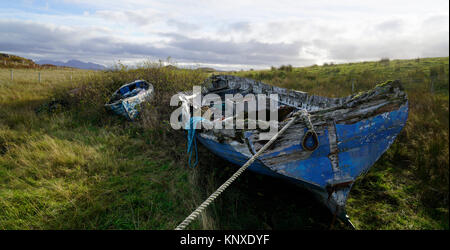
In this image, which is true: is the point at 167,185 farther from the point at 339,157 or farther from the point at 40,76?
the point at 40,76

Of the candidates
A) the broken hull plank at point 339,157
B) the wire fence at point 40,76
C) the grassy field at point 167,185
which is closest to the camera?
the broken hull plank at point 339,157

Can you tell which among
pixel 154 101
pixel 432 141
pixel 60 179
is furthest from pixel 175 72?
pixel 432 141

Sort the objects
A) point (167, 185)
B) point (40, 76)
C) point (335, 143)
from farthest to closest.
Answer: point (40, 76)
point (167, 185)
point (335, 143)

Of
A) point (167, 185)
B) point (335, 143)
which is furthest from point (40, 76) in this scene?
point (335, 143)

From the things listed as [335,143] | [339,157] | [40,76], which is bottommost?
[339,157]

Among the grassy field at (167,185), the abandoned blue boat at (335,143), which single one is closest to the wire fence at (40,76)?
the grassy field at (167,185)

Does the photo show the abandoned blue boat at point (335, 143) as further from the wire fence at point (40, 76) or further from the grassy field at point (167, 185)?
the wire fence at point (40, 76)

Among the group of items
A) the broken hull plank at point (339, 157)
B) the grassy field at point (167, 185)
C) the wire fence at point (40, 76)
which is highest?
the wire fence at point (40, 76)

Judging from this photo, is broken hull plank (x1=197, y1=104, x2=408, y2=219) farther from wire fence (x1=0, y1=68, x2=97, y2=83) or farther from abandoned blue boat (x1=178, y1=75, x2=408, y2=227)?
wire fence (x1=0, y1=68, x2=97, y2=83)
